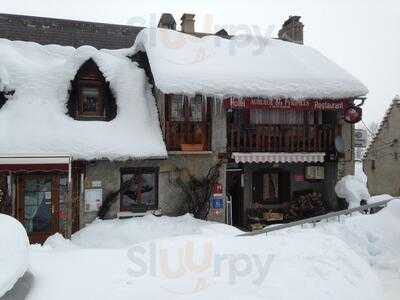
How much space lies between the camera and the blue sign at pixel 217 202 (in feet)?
A: 47.0

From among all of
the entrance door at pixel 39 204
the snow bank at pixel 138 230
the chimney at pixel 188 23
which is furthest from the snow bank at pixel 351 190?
the chimney at pixel 188 23

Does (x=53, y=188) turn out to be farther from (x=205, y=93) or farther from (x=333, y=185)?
(x=333, y=185)

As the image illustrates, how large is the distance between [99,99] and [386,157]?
18.3 metres

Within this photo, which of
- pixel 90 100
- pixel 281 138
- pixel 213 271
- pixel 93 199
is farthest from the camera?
pixel 281 138

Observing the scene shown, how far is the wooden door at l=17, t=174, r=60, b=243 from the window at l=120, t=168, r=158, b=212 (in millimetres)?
2162

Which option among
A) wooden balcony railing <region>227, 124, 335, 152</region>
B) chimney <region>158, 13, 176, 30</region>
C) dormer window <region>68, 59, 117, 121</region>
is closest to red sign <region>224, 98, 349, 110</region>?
wooden balcony railing <region>227, 124, 335, 152</region>

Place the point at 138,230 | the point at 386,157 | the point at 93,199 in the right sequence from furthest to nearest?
the point at 386,157, the point at 93,199, the point at 138,230

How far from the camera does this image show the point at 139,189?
14.0 m

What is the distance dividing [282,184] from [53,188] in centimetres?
875

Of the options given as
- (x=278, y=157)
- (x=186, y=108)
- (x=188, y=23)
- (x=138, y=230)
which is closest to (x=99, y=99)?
Result: (x=186, y=108)

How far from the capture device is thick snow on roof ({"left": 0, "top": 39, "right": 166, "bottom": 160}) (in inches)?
499

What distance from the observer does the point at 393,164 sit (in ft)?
80.7

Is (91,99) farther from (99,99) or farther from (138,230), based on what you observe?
(138,230)

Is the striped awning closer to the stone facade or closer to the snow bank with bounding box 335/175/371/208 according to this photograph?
the snow bank with bounding box 335/175/371/208
